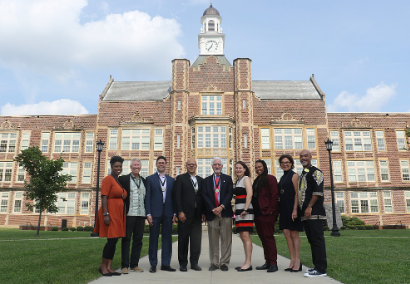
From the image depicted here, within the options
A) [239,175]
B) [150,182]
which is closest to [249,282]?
[239,175]

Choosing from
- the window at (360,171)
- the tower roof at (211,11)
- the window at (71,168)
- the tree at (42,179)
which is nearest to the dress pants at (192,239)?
the tree at (42,179)

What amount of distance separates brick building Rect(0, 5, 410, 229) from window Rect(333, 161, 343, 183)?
86 millimetres

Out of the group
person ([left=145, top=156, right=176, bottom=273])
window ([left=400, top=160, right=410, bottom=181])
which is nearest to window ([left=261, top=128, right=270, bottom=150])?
window ([left=400, top=160, right=410, bottom=181])

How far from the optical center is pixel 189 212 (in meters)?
6.83

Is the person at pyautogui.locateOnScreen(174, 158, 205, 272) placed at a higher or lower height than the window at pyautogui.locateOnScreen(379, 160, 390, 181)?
lower

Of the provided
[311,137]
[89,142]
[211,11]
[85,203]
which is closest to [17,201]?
[85,203]

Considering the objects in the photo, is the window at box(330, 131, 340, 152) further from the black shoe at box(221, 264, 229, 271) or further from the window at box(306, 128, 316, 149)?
the black shoe at box(221, 264, 229, 271)

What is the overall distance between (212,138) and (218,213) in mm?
22201

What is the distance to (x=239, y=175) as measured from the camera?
22.8 feet

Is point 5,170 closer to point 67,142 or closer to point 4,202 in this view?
point 4,202

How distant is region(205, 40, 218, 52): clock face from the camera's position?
36094mm

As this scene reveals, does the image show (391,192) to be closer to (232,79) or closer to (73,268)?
(232,79)

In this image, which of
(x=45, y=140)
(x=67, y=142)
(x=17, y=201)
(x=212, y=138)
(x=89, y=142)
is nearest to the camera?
(x=212, y=138)

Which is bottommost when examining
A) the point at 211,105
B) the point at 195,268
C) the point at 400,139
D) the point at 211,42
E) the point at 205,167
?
the point at 195,268
